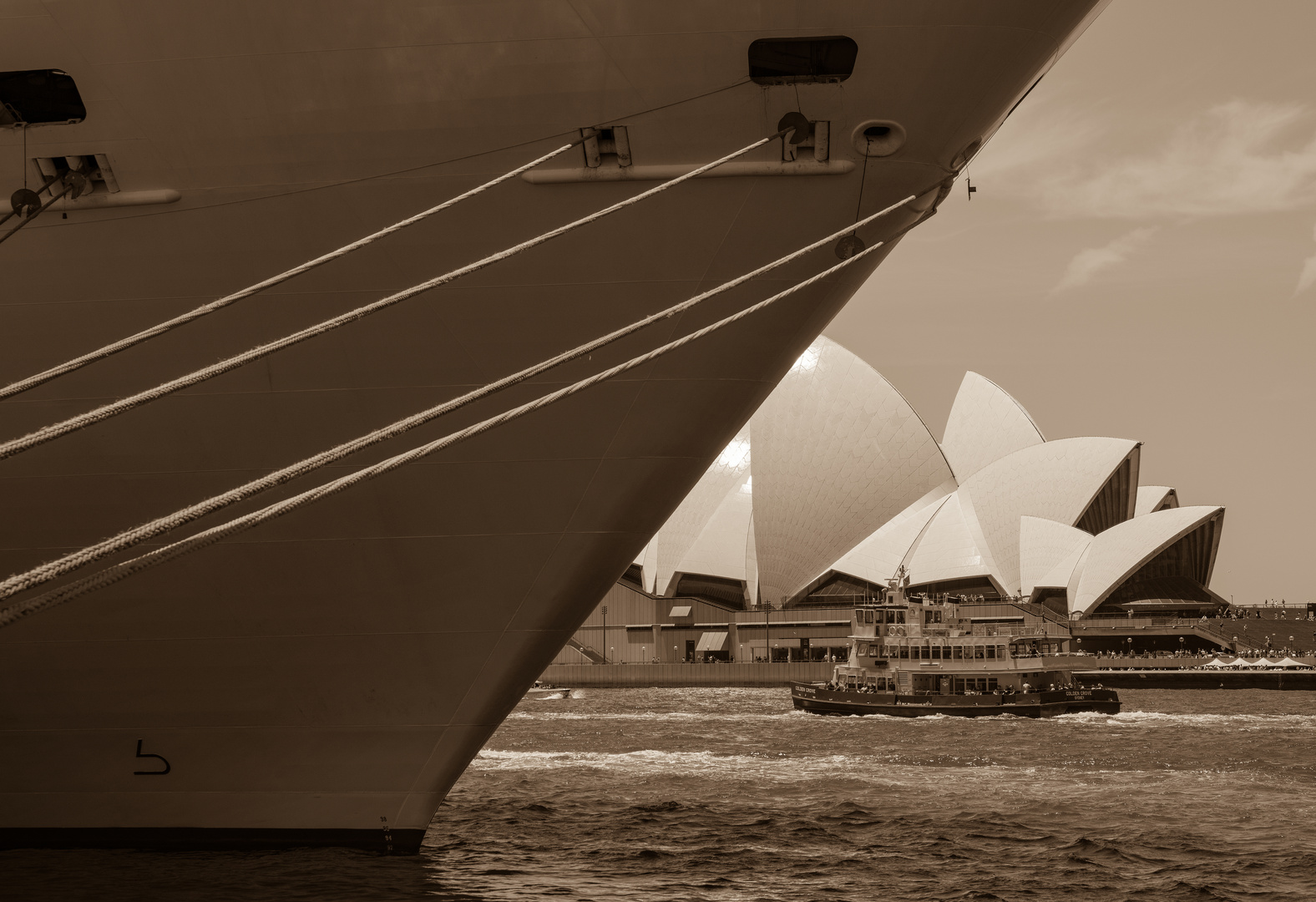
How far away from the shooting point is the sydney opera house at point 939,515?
160ft

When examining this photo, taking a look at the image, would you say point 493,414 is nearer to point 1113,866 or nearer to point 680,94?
point 680,94

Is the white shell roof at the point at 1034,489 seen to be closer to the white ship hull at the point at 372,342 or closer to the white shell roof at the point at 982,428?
the white shell roof at the point at 982,428

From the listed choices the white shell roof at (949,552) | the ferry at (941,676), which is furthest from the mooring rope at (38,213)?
the white shell roof at (949,552)

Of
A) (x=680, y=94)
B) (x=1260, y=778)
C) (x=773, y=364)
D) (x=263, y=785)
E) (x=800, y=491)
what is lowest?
(x=1260, y=778)

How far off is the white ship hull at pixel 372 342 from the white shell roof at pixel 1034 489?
1798 inches

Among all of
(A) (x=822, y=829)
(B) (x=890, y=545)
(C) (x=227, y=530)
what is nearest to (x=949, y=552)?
(B) (x=890, y=545)

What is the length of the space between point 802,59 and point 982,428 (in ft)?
167

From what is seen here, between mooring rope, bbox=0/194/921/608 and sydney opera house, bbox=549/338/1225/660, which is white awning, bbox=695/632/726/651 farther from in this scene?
mooring rope, bbox=0/194/921/608

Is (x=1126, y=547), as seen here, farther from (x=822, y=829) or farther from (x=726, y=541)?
(x=822, y=829)

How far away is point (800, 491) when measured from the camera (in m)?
49.5

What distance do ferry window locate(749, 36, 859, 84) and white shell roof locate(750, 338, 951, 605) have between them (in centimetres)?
4270

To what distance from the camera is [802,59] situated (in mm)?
5344

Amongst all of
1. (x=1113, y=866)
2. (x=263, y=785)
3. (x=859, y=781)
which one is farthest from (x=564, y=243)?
(x=859, y=781)

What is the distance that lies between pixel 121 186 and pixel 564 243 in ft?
6.76
